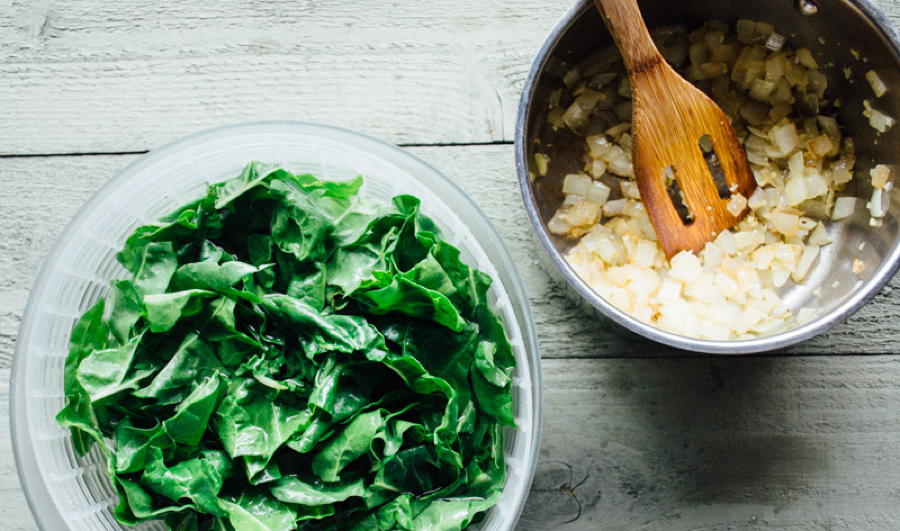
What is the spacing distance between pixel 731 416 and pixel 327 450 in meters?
0.63

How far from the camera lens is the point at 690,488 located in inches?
51.0

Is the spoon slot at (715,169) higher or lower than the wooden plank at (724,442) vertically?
higher

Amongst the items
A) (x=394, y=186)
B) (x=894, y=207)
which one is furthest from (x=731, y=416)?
(x=394, y=186)

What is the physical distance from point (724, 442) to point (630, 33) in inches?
24.6

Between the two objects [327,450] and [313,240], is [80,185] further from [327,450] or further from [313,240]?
[327,450]

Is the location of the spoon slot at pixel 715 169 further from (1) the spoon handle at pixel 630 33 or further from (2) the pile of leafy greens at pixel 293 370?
(2) the pile of leafy greens at pixel 293 370

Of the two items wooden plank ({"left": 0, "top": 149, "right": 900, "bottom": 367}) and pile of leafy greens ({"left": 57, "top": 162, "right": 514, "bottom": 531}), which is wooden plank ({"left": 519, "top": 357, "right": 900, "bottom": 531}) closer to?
wooden plank ({"left": 0, "top": 149, "right": 900, "bottom": 367})

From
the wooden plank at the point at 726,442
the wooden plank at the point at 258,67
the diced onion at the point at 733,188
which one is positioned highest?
the wooden plank at the point at 258,67

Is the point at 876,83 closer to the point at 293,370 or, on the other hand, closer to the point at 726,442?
the point at 726,442

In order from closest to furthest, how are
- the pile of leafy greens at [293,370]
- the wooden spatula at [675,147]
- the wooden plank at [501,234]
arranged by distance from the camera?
the pile of leafy greens at [293,370] < the wooden spatula at [675,147] < the wooden plank at [501,234]

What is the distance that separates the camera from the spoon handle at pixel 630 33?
112 cm

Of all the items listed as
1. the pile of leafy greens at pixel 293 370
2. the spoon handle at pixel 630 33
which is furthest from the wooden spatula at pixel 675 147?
the pile of leafy greens at pixel 293 370

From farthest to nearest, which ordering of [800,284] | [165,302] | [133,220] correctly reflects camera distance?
[800,284] < [133,220] < [165,302]

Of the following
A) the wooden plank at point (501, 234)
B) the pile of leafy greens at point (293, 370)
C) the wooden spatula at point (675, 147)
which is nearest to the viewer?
the pile of leafy greens at point (293, 370)
